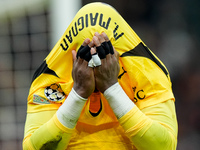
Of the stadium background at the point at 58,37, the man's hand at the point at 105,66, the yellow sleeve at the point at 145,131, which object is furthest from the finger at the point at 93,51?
the stadium background at the point at 58,37

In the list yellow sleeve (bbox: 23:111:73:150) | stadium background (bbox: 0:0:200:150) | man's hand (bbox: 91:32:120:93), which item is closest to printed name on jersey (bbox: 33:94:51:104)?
yellow sleeve (bbox: 23:111:73:150)

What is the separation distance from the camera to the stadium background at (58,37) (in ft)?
8.34

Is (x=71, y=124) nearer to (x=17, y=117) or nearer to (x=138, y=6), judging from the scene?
(x=17, y=117)

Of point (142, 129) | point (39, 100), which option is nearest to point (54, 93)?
point (39, 100)

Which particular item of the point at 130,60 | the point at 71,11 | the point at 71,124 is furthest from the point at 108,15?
the point at 71,11

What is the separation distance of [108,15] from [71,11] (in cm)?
105

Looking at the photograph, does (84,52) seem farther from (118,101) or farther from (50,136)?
(50,136)

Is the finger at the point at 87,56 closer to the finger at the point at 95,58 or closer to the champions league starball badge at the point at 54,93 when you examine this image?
the finger at the point at 95,58

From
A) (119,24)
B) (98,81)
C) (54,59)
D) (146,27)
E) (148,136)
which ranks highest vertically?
(146,27)

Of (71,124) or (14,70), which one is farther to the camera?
(14,70)

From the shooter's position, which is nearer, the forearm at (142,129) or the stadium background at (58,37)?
the forearm at (142,129)

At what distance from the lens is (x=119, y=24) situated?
1326mm

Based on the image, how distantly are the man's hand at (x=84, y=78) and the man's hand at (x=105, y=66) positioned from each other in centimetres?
2

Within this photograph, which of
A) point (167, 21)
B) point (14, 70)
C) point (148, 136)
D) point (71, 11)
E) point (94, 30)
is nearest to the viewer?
point (148, 136)
